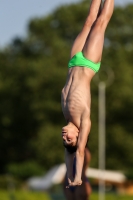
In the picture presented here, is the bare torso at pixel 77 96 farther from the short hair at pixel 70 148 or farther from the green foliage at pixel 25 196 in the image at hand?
the green foliage at pixel 25 196

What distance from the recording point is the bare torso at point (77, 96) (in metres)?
14.5

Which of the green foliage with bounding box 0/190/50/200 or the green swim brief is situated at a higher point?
the green swim brief

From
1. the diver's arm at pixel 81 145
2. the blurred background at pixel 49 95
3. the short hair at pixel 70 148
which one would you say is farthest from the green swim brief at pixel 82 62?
the blurred background at pixel 49 95

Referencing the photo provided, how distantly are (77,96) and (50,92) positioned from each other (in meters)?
58.7

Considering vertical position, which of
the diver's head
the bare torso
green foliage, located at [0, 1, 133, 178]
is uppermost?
the bare torso

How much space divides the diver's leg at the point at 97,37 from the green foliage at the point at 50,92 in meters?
55.2

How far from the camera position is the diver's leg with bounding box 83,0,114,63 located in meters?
14.9

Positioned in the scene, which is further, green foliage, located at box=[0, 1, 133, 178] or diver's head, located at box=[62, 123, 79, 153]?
green foliage, located at box=[0, 1, 133, 178]

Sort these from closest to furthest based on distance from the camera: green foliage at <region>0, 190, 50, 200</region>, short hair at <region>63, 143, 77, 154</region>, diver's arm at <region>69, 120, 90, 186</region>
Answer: diver's arm at <region>69, 120, 90, 186</region> → short hair at <region>63, 143, 77, 154</region> → green foliage at <region>0, 190, 50, 200</region>

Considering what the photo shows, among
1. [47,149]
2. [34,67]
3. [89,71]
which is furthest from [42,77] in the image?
[89,71]

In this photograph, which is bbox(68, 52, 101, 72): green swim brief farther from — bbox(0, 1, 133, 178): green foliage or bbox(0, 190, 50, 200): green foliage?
bbox(0, 1, 133, 178): green foliage

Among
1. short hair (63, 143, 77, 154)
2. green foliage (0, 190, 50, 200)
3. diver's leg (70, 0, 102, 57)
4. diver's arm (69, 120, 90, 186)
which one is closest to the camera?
diver's arm (69, 120, 90, 186)

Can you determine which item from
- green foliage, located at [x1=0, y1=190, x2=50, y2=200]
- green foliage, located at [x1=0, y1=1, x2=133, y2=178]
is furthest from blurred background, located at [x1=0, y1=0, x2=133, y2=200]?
green foliage, located at [x1=0, y1=190, x2=50, y2=200]

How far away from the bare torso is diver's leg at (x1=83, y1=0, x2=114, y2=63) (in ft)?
1.04
